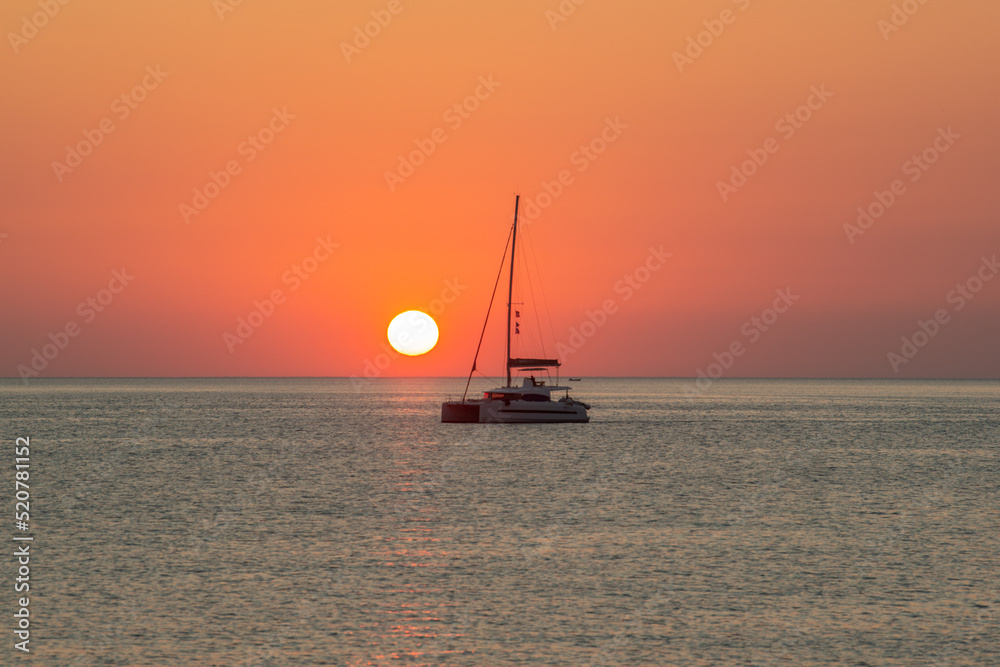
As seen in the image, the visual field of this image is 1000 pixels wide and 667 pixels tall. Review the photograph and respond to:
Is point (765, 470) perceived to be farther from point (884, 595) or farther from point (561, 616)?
point (561, 616)

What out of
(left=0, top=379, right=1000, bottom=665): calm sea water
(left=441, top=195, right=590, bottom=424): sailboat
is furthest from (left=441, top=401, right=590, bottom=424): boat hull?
(left=0, top=379, right=1000, bottom=665): calm sea water

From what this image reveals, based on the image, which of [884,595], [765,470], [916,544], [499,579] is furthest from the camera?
[765,470]

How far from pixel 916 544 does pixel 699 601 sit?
12747 mm

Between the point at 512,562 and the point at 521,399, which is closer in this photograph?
the point at 512,562

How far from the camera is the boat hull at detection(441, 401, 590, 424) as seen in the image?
9475 cm

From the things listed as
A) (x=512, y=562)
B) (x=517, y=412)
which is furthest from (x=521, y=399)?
(x=512, y=562)

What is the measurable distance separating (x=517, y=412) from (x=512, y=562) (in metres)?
62.9

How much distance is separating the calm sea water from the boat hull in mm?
24001

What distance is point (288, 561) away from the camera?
31922 millimetres

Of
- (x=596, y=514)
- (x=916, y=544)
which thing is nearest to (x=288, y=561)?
(x=596, y=514)

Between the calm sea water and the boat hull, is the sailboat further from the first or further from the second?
the calm sea water

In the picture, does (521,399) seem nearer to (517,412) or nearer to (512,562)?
(517,412)

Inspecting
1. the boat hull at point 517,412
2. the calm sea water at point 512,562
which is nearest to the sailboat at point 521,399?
the boat hull at point 517,412

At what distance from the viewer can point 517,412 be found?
311 feet
